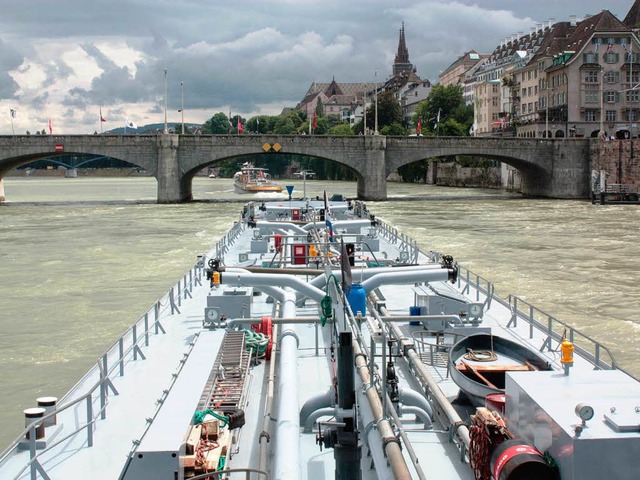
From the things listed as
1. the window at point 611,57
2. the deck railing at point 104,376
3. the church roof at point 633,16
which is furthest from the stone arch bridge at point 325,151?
the deck railing at point 104,376

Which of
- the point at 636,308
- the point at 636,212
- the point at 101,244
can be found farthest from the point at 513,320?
the point at 636,212

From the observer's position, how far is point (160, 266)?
34062 millimetres

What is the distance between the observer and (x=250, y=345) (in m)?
12.2

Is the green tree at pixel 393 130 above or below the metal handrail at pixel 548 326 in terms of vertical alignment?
above

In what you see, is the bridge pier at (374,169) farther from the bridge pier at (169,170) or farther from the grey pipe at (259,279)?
the grey pipe at (259,279)

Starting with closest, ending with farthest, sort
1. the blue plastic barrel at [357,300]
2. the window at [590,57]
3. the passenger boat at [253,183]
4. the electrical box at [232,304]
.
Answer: the blue plastic barrel at [357,300], the electrical box at [232,304], the window at [590,57], the passenger boat at [253,183]

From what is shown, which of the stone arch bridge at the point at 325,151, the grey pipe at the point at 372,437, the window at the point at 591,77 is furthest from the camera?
the window at the point at 591,77

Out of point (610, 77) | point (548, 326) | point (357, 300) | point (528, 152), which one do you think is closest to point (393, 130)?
point (610, 77)

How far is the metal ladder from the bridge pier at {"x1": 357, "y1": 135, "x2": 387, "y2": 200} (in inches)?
2502

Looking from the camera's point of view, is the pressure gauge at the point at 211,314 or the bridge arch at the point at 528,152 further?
the bridge arch at the point at 528,152

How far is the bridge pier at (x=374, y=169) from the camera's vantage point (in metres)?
75.2

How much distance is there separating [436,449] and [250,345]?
13.1 ft

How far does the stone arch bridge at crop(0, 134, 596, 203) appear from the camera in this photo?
7244cm

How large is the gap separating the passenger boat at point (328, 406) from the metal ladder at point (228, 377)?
0.03 metres
